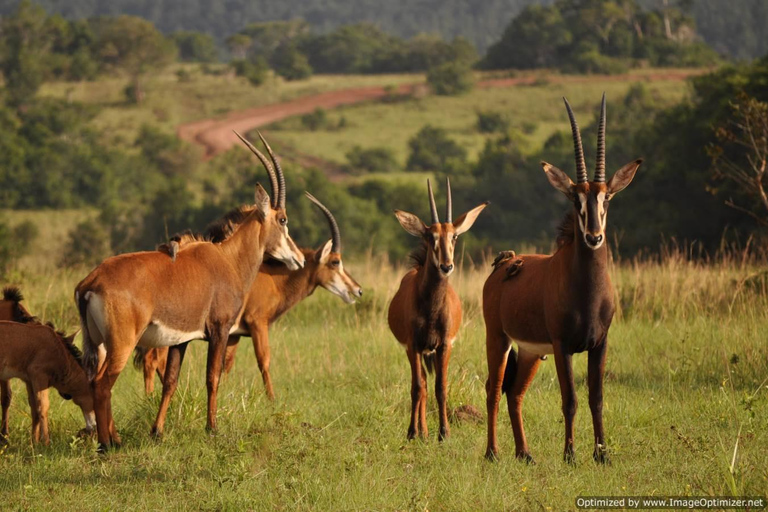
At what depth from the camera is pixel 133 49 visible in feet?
213

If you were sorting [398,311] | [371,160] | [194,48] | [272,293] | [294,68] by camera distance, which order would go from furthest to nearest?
[194,48] → [294,68] → [371,160] → [272,293] → [398,311]

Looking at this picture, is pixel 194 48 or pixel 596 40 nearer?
pixel 596 40

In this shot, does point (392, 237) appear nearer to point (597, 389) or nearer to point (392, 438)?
point (392, 438)

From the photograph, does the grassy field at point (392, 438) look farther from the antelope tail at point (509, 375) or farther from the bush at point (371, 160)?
the bush at point (371, 160)

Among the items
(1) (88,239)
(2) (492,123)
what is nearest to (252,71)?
(2) (492,123)

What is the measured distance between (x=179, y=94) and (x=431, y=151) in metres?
21.5

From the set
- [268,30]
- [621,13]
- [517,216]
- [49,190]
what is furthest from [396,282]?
[268,30]

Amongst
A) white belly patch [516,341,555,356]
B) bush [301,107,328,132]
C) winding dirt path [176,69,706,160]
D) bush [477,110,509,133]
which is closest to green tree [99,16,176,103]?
winding dirt path [176,69,706,160]

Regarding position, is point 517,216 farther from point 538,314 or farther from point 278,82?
point 278,82

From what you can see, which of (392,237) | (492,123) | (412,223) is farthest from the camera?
(492,123)

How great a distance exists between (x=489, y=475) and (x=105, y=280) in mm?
2814

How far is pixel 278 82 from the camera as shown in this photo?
67.2 meters

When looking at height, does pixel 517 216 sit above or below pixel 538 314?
below

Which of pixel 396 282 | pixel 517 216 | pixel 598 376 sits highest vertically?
pixel 598 376
